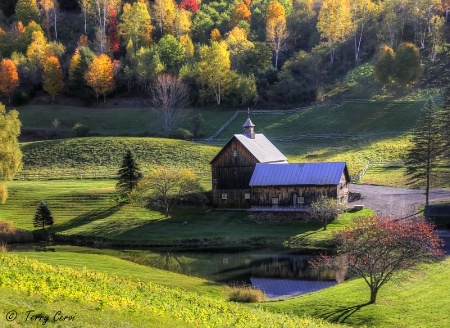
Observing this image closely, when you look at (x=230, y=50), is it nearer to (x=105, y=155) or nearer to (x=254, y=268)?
(x=105, y=155)

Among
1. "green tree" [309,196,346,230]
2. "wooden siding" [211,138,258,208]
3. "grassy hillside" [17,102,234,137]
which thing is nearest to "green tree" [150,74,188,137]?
"grassy hillside" [17,102,234,137]

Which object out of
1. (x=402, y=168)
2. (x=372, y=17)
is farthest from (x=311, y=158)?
(x=372, y=17)

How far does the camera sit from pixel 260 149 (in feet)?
186

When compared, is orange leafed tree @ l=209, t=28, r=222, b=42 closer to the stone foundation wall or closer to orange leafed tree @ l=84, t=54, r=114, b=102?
orange leafed tree @ l=84, t=54, r=114, b=102

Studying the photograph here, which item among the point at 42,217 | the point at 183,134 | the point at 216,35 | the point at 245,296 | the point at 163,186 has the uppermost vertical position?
the point at 216,35

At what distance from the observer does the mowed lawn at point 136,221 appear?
44.6 m

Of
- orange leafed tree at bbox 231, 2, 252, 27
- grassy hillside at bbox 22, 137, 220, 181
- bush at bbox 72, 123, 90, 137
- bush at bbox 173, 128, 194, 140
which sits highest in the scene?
orange leafed tree at bbox 231, 2, 252, 27

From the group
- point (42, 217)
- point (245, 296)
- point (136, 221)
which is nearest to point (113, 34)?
point (42, 217)

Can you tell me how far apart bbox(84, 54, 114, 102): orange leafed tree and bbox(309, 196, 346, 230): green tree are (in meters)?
61.0

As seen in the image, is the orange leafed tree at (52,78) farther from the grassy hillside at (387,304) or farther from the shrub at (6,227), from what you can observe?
the grassy hillside at (387,304)

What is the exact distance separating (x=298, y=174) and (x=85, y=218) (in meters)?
20.2

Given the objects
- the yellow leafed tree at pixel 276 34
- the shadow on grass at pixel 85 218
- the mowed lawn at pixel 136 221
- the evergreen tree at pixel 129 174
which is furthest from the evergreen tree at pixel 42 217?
the yellow leafed tree at pixel 276 34

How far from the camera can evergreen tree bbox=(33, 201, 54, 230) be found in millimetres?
47469

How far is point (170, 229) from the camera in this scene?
155 feet
